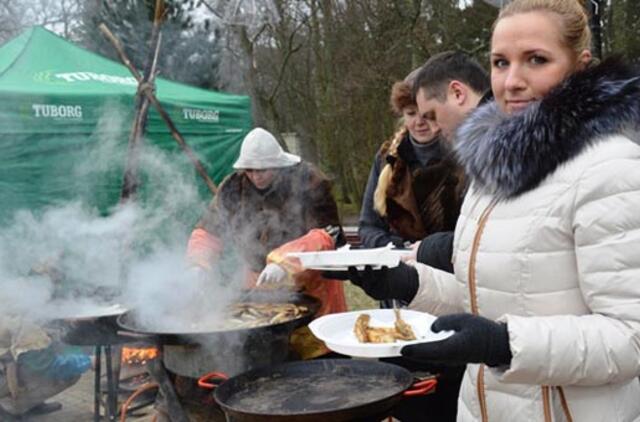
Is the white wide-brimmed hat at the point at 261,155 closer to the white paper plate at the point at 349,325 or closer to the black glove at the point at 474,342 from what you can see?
the white paper plate at the point at 349,325

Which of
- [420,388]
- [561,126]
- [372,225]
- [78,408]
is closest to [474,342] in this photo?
[561,126]

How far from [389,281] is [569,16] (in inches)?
35.7

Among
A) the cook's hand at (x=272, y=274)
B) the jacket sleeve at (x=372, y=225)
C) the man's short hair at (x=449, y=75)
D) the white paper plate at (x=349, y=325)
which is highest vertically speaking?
the man's short hair at (x=449, y=75)

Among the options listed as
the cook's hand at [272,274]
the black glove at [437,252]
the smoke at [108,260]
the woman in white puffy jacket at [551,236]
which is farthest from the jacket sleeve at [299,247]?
the woman in white puffy jacket at [551,236]

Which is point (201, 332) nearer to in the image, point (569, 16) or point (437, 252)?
point (437, 252)

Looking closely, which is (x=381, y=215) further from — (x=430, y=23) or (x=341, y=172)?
(x=341, y=172)

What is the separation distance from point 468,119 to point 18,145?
511 cm

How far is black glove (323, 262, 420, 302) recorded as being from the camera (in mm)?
1958

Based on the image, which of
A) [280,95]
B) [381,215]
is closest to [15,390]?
[381,215]

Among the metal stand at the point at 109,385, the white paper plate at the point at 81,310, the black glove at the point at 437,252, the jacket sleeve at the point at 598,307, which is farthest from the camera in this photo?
the metal stand at the point at 109,385

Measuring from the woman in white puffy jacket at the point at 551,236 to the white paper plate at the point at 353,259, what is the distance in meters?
0.34

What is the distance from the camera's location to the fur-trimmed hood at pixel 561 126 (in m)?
1.41

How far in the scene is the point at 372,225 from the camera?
11.9 ft

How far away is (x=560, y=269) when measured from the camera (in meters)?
1.37
